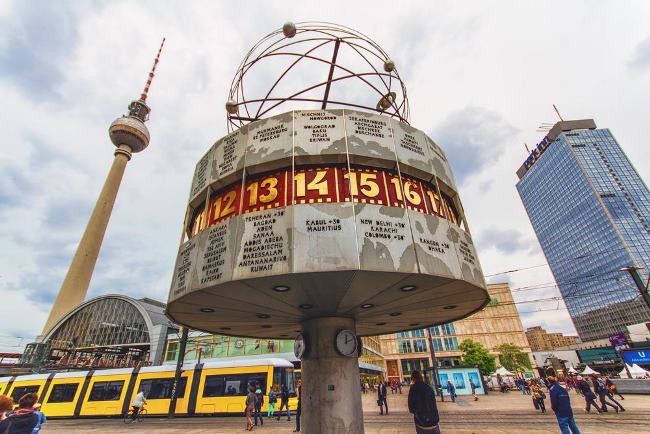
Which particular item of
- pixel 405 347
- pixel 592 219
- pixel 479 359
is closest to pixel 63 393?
pixel 479 359

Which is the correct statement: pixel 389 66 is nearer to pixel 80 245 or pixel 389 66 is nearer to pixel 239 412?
pixel 239 412

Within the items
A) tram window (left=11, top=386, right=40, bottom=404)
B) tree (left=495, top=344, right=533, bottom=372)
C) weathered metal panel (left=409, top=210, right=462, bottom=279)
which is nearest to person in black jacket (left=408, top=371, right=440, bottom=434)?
weathered metal panel (left=409, top=210, right=462, bottom=279)

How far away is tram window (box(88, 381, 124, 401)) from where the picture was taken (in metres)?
21.7

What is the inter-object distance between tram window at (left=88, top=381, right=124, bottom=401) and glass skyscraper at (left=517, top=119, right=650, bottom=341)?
12880 cm

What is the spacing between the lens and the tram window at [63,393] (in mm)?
22750

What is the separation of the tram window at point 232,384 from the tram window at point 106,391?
281 inches

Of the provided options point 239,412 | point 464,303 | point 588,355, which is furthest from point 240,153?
point 588,355

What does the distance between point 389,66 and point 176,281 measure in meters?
9.60

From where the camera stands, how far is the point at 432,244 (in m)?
7.06

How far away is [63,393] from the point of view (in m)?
23.0

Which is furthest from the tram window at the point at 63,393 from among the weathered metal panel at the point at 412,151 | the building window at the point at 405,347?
the building window at the point at 405,347

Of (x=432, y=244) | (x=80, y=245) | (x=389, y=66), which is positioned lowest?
(x=432, y=244)

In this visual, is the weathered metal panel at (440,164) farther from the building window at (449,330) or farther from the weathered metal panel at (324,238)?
the building window at (449,330)

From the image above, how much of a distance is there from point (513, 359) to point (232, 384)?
63816 millimetres
